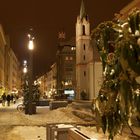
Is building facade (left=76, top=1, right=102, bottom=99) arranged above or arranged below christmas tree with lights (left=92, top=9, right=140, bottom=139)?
above

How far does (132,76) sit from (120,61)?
0.19m

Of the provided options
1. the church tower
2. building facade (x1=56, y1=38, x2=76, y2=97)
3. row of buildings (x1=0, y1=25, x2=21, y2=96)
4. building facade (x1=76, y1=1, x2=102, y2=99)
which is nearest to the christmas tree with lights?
building facade (x1=76, y1=1, x2=102, y2=99)

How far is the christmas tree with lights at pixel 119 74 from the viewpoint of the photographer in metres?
3.80

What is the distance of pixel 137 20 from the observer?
4.03m

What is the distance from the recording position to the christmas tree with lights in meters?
3.80

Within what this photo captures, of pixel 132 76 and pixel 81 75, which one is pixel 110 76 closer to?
pixel 132 76

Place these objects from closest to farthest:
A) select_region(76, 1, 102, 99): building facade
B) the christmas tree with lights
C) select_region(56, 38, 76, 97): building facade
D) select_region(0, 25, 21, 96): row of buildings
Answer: the christmas tree with lights < select_region(76, 1, 102, 99): building facade < select_region(0, 25, 21, 96): row of buildings < select_region(56, 38, 76, 97): building facade

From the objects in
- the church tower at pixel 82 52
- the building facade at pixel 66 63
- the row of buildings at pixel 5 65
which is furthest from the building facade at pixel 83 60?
the building facade at pixel 66 63

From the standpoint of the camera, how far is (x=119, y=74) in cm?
398

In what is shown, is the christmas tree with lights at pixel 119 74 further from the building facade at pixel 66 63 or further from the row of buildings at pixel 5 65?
the building facade at pixel 66 63

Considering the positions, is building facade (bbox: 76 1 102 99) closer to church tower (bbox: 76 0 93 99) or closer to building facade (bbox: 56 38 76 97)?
church tower (bbox: 76 0 93 99)

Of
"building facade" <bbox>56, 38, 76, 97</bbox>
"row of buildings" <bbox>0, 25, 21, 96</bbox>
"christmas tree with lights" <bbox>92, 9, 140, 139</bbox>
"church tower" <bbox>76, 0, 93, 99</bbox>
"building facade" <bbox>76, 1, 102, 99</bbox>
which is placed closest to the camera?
"christmas tree with lights" <bbox>92, 9, 140, 139</bbox>

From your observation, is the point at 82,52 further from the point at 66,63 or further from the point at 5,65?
the point at 5,65

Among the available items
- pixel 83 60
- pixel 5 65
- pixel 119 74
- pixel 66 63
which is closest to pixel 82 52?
pixel 83 60
